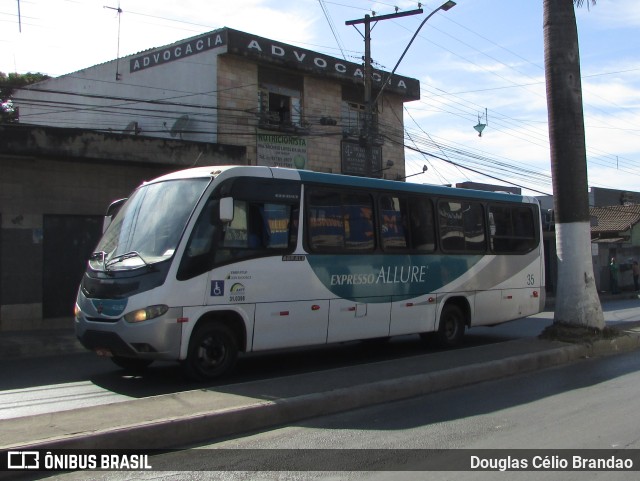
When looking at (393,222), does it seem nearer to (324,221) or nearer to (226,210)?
(324,221)

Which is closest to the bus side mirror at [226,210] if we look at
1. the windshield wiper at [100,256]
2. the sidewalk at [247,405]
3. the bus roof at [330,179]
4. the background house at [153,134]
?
the bus roof at [330,179]

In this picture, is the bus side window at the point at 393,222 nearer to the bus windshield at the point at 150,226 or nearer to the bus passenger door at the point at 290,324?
the bus passenger door at the point at 290,324

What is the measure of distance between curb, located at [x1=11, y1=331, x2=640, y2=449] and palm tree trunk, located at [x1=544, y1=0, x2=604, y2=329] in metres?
2.66

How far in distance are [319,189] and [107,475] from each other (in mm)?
5850

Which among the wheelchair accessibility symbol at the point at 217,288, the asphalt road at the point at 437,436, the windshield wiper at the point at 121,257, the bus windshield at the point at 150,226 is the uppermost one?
the bus windshield at the point at 150,226

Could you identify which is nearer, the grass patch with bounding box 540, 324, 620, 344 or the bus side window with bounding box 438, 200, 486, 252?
the grass patch with bounding box 540, 324, 620, 344

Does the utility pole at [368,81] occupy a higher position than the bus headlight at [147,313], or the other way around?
the utility pole at [368,81]

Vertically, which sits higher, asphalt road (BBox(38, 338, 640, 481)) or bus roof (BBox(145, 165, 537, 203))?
bus roof (BBox(145, 165, 537, 203))

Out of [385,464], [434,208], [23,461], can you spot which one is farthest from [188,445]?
[434,208]

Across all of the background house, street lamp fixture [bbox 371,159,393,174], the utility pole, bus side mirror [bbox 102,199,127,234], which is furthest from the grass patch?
street lamp fixture [bbox 371,159,393,174]

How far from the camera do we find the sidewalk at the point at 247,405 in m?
5.70

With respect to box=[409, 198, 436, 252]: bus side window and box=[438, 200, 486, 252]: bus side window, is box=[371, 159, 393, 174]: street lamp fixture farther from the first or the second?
box=[409, 198, 436, 252]: bus side window

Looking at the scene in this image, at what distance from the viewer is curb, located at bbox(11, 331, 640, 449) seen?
18.4 feet

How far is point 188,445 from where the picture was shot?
6051mm
